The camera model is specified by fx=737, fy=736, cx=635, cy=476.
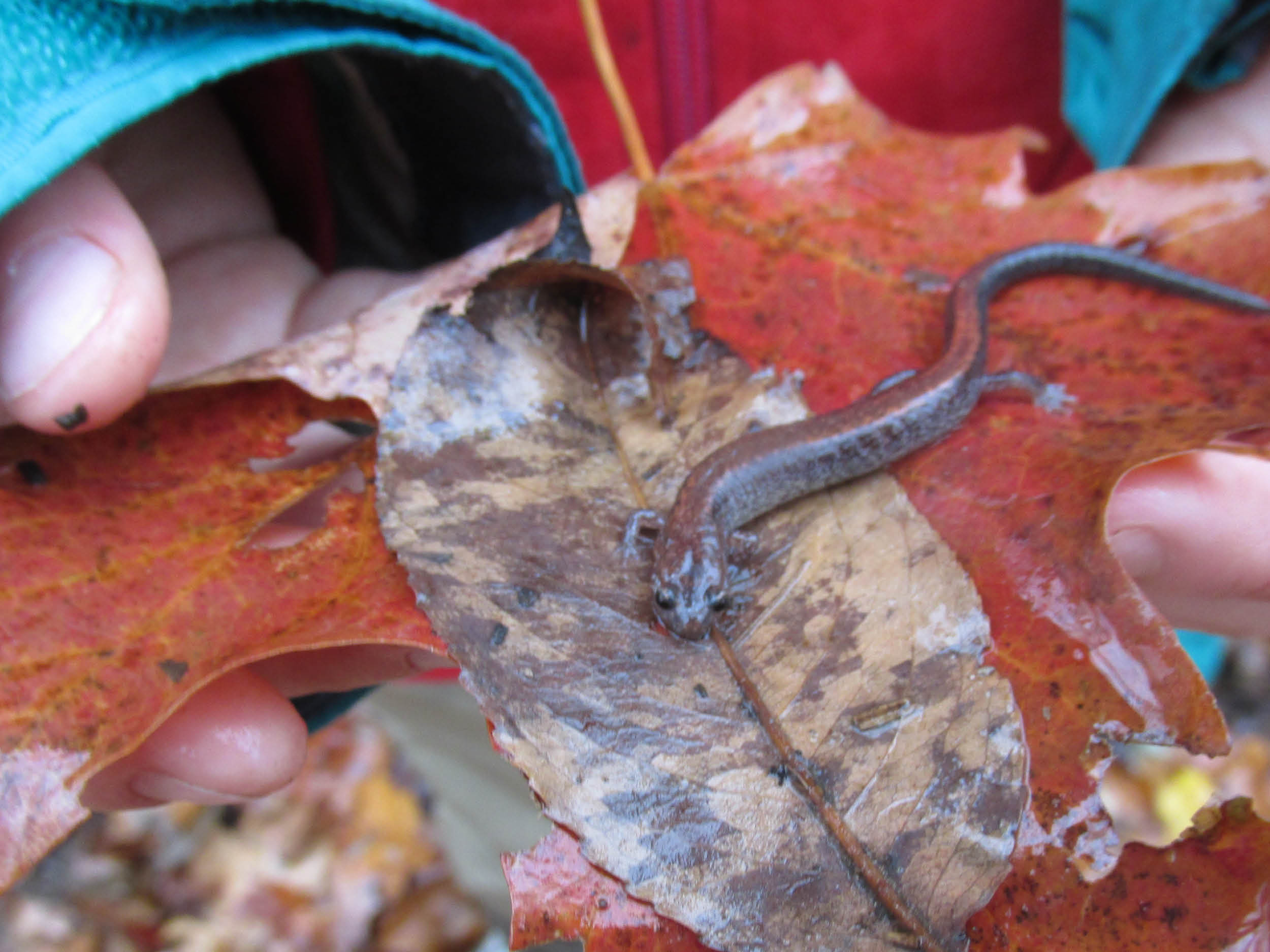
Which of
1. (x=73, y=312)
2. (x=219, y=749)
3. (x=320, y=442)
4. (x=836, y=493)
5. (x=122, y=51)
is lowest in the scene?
(x=219, y=749)

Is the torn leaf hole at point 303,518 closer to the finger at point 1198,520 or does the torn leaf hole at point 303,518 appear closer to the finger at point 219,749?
the finger at point 219,749

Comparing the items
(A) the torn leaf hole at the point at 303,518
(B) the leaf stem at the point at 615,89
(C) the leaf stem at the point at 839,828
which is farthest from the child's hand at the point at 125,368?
(B) the leaf stem at the point at 615,89

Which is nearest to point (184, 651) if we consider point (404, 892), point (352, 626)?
point (352, 626)

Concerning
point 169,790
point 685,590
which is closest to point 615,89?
point 685,590

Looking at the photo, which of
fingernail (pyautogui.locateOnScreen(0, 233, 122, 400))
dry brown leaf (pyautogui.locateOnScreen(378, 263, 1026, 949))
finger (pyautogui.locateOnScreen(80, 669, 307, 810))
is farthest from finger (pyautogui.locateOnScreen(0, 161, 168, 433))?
finger (pyautogui.locateOnScreen(80, 669, 307, 810))

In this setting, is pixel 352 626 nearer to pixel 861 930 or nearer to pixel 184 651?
pixel 184 651

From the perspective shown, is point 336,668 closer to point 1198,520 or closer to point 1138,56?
point 1198,520

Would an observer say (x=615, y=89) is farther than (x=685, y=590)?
Yes
